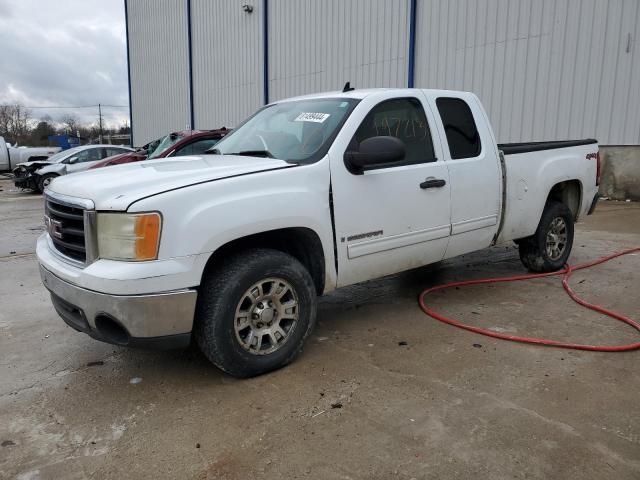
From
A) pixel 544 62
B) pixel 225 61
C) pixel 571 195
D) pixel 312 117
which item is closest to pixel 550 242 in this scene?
pixel 571 195

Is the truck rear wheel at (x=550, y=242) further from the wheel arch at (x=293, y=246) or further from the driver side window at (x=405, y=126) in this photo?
the wheel arch at (x=293, y=246)

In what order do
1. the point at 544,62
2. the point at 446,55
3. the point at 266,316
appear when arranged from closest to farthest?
the point at 266,316, the point at 544,62, the point at 446,55

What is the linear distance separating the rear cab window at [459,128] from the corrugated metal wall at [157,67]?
70.5 feet

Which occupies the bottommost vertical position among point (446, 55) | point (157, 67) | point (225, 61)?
point (446, 55)

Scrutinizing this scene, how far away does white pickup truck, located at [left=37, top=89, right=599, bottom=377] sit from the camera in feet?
9.61

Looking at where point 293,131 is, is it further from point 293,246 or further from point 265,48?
point 265,48

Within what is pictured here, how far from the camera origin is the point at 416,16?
45.4 feet


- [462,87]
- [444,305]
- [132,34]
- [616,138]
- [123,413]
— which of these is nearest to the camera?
[123,413]

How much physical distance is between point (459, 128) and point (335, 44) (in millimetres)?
12604

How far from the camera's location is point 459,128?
4629 mm

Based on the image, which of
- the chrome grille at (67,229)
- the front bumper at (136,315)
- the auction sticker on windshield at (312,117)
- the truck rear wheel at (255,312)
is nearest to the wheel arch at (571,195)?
the auction sticker on windshield at (312,117)

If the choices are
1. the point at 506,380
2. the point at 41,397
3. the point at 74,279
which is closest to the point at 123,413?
the point at 41,397

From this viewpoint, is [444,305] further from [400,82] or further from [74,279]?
[400,82]

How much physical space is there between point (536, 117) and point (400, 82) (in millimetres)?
3977
